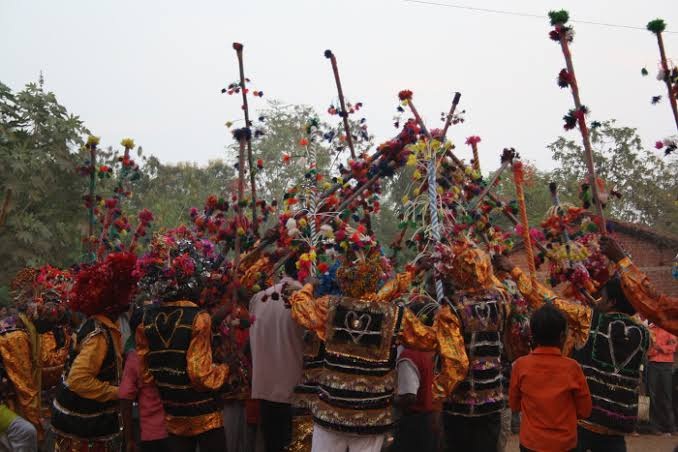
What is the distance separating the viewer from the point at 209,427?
463 centimetres

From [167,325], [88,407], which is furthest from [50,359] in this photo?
[167,325]

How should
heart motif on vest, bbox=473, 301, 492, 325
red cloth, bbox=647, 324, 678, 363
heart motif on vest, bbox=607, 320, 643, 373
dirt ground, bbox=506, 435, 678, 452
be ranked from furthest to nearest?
1. red cloth, bbox=647, 324, 678, 363
2. dirt ground, bbox=506, 435, 678, 452
3. heart motif on vest, bbox=473, 301, 492, 325
4. heart motif on vest, bbox=607, 320, 643, 373

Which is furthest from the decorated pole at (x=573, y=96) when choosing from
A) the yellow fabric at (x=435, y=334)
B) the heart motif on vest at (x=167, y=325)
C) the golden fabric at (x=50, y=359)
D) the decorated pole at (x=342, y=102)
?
the golden fabric at (x=50, y=359)

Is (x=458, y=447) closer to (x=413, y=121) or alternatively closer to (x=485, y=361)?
(x=485, y=361)

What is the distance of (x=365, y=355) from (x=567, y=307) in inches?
57.5

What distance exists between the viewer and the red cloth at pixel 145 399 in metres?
4.70

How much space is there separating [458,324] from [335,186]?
1.68 meters

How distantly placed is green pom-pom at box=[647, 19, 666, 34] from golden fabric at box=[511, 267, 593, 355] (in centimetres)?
186

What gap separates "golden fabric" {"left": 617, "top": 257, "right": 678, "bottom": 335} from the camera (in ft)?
13.4

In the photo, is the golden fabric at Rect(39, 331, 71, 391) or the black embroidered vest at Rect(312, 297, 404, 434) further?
the golden fabric at Rect(39, 331, 71, 391)

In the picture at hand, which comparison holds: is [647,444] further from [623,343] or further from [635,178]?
[635,178]

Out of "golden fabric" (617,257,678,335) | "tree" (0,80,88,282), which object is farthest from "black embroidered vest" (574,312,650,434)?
"tree" (0,80,88,282)

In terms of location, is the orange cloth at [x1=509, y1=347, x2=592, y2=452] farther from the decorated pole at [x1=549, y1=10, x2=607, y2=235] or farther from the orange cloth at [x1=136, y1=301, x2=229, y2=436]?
the orange cloth at [x1=136, y1=301, x2=229, y2=436]

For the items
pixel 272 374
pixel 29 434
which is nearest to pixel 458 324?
pixel 272 374
